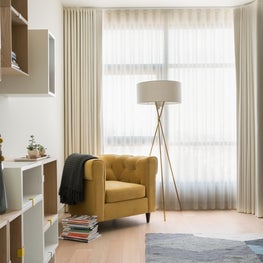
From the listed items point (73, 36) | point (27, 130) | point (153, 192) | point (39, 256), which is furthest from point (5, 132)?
point (73, 36)

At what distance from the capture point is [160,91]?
4387 millimetres

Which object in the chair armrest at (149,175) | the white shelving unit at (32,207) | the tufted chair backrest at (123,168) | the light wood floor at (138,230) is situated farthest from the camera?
the tufted chair backrest at (123,168)

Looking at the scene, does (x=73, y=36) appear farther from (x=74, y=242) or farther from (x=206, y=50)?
(x=74, y=242)

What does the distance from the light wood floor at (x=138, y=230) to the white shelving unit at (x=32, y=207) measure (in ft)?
1.39

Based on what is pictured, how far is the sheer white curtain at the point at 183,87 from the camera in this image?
5070 mm

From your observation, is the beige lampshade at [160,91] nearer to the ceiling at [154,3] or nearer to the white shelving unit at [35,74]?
the ceiling at [154,3]

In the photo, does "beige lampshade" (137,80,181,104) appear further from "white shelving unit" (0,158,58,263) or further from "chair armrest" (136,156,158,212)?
"white shelving unit" (0,158,58,263)

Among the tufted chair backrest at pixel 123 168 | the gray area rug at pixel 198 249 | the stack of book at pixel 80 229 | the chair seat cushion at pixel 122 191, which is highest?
the tufted chair backrest at pixel 123 168

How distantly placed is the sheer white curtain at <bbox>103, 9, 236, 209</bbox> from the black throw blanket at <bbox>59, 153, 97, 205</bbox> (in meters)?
1.06

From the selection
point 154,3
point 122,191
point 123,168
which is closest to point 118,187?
point 122,191

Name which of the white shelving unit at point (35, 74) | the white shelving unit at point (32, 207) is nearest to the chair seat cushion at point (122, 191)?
the white shelving unit at point (32, 207)

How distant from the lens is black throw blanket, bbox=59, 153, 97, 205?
3.91 m

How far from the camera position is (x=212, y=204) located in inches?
198

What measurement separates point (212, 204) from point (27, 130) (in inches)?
110
